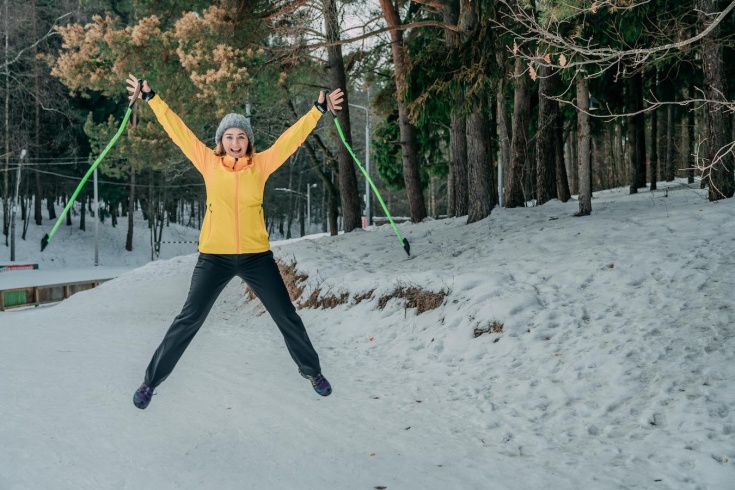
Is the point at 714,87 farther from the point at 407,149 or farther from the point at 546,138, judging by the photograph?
the point at 407,149

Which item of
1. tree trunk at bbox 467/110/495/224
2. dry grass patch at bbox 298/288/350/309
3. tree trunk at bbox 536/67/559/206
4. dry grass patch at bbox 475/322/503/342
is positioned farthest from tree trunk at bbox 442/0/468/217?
dry grass patch at bbox 475/322/503/342

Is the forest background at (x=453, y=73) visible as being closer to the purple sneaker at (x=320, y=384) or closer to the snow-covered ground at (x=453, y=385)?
the snow-covered ground at (x=453, y=385)

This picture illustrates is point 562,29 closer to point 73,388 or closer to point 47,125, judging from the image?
point 73,388

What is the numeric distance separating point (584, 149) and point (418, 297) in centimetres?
508

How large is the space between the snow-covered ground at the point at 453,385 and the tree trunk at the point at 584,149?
1.00 m

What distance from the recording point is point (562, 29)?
462 inches

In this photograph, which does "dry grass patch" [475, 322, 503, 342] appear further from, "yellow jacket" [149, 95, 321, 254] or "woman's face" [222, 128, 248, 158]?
"woman's face" [222, 128, 248, 158]

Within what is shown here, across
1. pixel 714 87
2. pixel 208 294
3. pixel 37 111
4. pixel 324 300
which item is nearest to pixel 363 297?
pixel 324 300

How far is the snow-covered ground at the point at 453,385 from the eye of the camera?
3.97 m

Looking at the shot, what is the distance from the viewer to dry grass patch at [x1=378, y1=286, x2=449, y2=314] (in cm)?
821

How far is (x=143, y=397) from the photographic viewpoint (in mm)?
5004

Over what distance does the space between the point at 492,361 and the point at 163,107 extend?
3.89 metres

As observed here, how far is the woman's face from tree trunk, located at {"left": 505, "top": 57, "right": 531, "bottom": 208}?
1010 centimetres

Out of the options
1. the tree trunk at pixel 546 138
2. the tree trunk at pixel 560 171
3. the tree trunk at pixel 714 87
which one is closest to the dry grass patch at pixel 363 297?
the tree trunk at pixel 714 87
